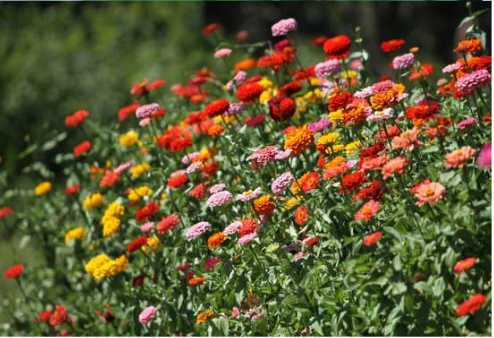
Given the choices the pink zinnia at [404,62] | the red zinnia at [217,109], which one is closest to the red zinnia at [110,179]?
the red zinnia at [217,109]

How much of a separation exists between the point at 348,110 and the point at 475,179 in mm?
A: 658

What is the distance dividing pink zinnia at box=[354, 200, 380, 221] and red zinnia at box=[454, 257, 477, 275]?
31 centimetres

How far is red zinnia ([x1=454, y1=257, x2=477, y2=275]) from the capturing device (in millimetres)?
2357

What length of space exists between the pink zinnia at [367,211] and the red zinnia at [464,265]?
0.31 meters

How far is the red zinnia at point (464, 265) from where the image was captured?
2.36 m

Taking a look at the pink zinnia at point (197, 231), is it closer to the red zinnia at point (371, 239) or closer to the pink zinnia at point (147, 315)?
the pink zinnia at point (147, 315)

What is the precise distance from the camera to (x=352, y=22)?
8133 millimetres

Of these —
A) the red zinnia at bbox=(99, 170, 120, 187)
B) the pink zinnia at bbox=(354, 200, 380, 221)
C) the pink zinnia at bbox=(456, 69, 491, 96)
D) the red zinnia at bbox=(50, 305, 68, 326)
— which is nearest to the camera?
the pink zinnia at bbox=(354, 200, 380, 221)

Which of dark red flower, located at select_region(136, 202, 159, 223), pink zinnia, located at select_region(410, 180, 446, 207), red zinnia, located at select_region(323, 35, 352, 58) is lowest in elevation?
dark red flower, located at select_region(136, 202, 159, 223)

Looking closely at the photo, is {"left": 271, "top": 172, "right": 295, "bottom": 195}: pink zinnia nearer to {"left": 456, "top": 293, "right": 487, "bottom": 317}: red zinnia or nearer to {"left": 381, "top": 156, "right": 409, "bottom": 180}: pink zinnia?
{"left": 381, "top": 156, "right": 409, "bottom": 180}: pink zinnia

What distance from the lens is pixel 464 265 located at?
7.77 feet

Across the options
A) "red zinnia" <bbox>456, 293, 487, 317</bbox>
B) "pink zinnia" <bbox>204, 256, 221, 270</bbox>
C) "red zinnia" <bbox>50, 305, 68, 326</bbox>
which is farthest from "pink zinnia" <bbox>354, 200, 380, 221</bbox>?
"red zinnia" <bbox>50, 305, 68, 326</bbox>

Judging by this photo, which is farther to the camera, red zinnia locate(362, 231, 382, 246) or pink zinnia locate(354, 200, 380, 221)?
pink zinnia locate(354, 200, 380, 221)

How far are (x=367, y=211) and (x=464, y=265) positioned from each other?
0.35 m
